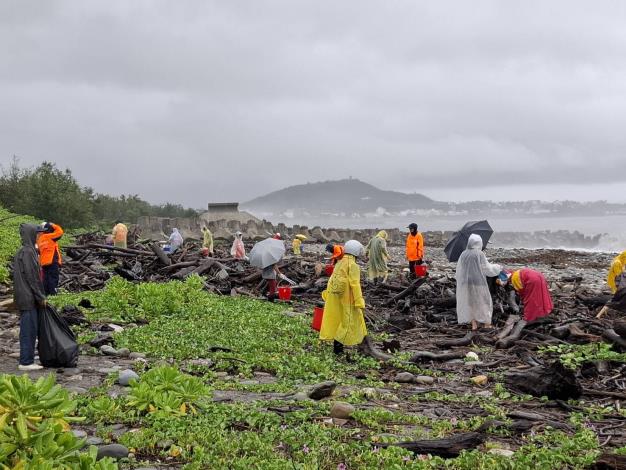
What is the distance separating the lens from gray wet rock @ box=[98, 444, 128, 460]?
4.50m

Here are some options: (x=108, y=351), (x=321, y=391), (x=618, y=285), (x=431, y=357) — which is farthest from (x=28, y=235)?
(x=618, y=285)

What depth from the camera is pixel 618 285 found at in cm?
1209

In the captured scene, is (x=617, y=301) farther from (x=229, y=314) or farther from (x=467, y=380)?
(x=229, y=314)

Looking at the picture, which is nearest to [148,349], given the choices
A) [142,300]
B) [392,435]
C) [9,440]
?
[142,300]

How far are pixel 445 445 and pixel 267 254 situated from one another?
1103 cm

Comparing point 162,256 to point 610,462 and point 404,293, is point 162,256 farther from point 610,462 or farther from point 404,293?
point 610,462

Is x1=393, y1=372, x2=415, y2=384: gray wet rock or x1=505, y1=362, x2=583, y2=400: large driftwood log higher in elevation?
x1=505, y1=362, x2=583, y2=400: large driftwood log

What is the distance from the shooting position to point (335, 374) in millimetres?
8070

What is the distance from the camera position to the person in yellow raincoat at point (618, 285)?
11.0m

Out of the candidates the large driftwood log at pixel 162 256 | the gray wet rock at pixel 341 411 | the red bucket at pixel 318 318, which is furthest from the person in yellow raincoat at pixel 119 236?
the gray wet rock at pixel 341 411

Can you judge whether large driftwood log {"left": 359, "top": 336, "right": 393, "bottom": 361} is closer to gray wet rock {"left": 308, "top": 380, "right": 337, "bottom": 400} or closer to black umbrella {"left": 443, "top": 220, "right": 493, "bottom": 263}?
gray wet rock {"left": 308, "top": 380, "right": 337, "bottom": 400}

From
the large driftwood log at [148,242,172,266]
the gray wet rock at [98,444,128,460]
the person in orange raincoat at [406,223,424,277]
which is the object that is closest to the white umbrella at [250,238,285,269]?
the large driftwood log at [148,242,172,266]

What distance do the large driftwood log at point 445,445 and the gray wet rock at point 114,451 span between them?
6.82 ft

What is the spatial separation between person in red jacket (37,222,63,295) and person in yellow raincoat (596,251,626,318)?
474 inches
